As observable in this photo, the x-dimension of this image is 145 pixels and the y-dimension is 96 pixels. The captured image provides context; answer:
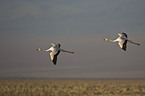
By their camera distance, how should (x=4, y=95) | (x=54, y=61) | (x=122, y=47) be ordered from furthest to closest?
1. (x=4, y=95)
2. (x=54, y=61)
3. (x=122, y=47)

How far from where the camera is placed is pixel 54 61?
351 centimetres

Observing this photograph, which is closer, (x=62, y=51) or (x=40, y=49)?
(x=62, y=51)

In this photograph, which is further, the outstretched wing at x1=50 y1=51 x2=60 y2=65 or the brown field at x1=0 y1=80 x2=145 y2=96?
the brown field at x1=0 y1=80 x2=145 y2=96

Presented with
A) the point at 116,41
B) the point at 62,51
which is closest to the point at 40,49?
the point at 62,51

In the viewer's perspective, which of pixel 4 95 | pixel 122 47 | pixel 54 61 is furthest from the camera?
pixel 4 95

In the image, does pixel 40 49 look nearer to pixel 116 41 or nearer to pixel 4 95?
pixel 116 41

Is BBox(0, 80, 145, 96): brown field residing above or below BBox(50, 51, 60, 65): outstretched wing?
below

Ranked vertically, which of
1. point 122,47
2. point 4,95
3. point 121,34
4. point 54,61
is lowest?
point 4,95

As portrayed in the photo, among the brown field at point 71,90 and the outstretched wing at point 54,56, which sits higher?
the outstretched wing at point 54,56

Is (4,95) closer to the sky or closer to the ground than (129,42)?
closer to the ground

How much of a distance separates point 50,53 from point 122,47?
3.90 feet

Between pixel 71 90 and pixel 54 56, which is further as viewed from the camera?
pixel 71 90

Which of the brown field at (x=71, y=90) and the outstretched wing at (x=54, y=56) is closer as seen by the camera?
the outstretched wing at (x=54, y=56)

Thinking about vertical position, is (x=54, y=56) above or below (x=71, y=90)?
above
